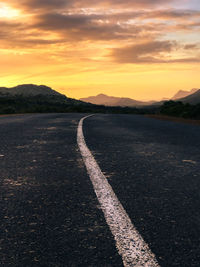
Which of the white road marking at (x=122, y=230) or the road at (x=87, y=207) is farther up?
the white road marking at (x=122, y=230)

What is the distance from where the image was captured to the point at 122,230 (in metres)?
2.81

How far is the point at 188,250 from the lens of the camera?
8.21 feet

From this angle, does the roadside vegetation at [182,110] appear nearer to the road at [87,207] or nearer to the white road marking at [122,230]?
the road at [87,207]

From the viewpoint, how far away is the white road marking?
2298 mm

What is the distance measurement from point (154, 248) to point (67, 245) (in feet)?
2.04

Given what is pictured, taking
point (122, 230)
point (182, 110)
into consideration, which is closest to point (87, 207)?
point (122, 230)

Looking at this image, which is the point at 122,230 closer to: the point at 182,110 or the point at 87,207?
the point at 87,207

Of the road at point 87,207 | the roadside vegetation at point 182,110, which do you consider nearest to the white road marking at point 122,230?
the road at point 87,207

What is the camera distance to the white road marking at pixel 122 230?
A: 230cm

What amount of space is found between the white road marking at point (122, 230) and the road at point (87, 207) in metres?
0.05

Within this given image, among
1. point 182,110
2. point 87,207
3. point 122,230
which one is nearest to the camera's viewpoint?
point 122,230

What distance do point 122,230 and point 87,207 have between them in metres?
0.70

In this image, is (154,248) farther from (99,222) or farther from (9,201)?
(9,201)

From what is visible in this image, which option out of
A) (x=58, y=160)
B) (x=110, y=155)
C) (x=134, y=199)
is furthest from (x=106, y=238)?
(x=110, y=155)
